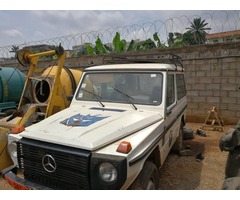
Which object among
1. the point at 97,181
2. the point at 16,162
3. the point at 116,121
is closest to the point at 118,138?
the point at 116,121

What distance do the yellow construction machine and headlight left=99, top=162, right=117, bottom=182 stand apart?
2311 millimetres

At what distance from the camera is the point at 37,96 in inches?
218

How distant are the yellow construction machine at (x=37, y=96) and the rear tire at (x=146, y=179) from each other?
2.20 meters

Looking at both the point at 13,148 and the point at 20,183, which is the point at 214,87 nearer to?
the point at 13,148

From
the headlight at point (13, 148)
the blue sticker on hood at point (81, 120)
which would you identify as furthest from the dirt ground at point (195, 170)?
the blue sticker on hood at point (81, 120)

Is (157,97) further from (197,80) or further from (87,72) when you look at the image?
(197,80)

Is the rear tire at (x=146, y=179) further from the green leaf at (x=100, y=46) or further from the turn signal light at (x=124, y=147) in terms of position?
the green leaf at (x=100, y=46)

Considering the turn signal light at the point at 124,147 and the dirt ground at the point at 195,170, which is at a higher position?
the turn signal light at the point at 124,147

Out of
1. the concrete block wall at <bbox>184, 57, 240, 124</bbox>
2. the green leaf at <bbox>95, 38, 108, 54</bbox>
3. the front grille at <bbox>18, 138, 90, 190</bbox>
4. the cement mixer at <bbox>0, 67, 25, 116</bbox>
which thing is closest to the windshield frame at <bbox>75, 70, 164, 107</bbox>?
the front grille at <bbox>18, 138, 90, 190</bbox>

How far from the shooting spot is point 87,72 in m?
4.06

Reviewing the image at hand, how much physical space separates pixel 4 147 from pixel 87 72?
1.95m

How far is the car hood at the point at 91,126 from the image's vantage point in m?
2.41

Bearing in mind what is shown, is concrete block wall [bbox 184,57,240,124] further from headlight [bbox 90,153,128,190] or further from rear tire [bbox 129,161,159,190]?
headlight [bbox 90,153,128,190]

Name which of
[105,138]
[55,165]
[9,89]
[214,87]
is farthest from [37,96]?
[214,87]
